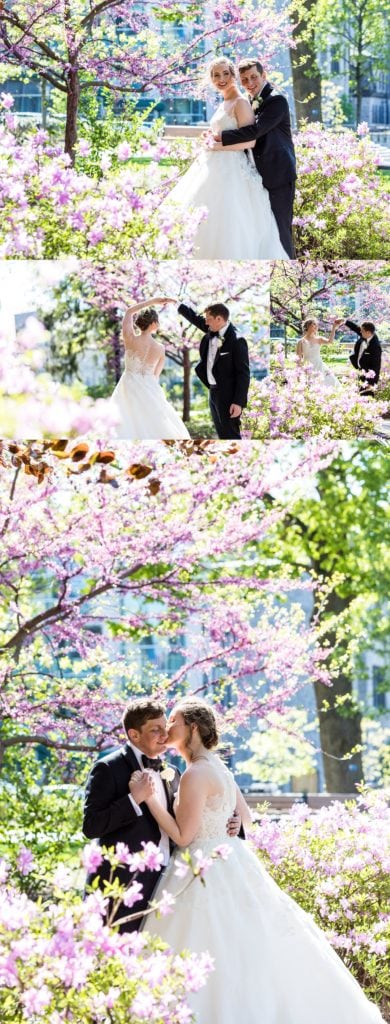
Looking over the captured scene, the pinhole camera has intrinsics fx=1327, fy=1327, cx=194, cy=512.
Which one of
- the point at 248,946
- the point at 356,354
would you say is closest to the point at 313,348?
the point at 356,354

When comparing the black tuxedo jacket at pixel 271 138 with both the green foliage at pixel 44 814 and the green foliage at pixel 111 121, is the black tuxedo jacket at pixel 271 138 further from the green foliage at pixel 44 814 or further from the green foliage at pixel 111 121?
the green foliage at pixel 44 814

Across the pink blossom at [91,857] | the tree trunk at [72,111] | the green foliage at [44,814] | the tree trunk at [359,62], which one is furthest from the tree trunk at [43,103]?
the pink blossom at [91,857]

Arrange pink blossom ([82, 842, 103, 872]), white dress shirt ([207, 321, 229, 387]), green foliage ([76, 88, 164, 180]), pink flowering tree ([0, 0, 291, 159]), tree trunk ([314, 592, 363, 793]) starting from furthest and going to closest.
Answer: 1. tree trunk ([314, 592, 363, 793])
2. green foliage ([76, 88, 164, 180])
3. pink flowering tree ([0, 0, 291, 159])
4. white dress shirt ([207, 321, 229, 387])
5. pink blossom ([82, 842, 103, 872])

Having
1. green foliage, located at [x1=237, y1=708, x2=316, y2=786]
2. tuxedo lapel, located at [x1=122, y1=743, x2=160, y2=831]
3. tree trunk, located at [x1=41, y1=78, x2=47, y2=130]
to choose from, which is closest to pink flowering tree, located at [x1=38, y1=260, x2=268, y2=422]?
tree trunk, located at [x1=41, y1=78, x2=47, y2=130]

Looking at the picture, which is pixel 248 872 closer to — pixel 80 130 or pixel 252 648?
pixel 252 648

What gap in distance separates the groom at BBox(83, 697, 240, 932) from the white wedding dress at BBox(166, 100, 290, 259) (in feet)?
8.69

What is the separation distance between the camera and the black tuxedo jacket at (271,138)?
6090 mm

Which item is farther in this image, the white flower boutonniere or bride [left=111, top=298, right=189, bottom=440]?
bride [left=111, top=298, right=189, bottom=440]

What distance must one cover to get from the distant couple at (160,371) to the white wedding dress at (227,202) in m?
0.28

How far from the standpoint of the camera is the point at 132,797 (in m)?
4.20

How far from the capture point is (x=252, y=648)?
270 inches

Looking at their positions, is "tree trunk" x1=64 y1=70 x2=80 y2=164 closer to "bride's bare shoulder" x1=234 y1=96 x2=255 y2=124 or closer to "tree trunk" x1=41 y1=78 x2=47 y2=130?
"tree trunk" x1=41 y1=78 x2=47 y2=130

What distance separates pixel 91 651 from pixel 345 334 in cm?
198

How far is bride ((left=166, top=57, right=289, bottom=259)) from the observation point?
6133mm
